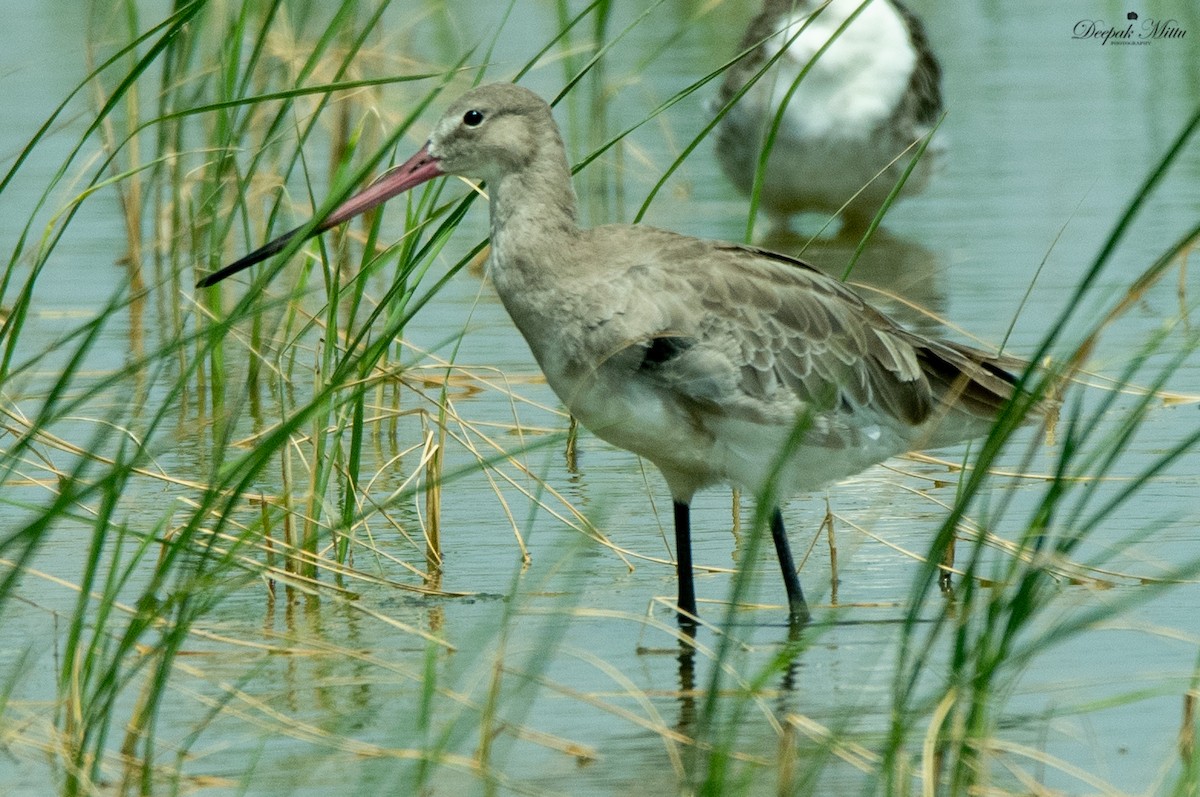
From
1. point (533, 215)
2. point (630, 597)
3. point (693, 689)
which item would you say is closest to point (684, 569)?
point (630, 597)

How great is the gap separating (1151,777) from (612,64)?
994 cm

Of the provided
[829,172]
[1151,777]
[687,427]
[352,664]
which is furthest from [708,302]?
[829,172]

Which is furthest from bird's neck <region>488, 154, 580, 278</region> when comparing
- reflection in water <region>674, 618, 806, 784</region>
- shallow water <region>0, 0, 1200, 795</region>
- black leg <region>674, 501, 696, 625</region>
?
reflection in water <region>674, 618, 806, 784</region>

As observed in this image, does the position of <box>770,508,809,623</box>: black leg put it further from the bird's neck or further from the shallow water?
the bird's neck

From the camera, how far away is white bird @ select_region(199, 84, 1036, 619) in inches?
183

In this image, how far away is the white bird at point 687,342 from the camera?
4.65m

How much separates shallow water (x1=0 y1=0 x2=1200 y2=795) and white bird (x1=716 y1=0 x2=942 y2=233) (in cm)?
35

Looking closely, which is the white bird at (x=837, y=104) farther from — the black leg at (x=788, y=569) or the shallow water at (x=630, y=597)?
the black leg at (x=788, y=569)

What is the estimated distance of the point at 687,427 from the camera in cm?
471

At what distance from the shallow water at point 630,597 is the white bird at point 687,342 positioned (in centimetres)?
23

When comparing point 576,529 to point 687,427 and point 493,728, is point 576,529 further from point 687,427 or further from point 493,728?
point 493,728

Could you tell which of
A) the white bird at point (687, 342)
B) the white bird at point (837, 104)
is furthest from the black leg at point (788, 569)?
the white bird at point (837, 104)

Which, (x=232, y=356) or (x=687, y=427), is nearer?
(x=687, y=427)

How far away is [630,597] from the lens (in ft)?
16.5
